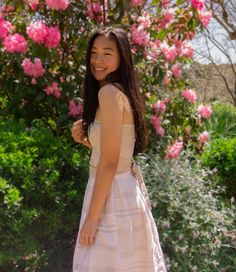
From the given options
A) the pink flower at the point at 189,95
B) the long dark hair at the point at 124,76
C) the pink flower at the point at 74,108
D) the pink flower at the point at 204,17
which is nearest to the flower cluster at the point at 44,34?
the pink flower at the point at 74,108

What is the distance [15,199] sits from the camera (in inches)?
104

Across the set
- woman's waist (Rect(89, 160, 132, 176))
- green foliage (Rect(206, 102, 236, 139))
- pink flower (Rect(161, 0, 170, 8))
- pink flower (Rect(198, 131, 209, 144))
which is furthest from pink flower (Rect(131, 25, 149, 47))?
green foliage (Rect(206, 102, 236, 139))

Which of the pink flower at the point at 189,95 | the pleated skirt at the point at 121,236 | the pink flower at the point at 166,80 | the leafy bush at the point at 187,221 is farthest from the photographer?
the pink flower at the point at 189,95

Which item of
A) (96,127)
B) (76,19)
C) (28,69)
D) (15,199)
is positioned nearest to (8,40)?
(28,69)

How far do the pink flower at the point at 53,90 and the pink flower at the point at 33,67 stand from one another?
14cm

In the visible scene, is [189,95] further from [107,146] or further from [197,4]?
[107,146]

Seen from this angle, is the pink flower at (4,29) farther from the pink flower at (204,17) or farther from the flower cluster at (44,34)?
the pink flower at (204,17)

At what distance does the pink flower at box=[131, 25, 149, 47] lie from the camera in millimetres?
3658

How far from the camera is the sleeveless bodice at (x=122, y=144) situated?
2.17 meters

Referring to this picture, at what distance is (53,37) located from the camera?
11.5 feet

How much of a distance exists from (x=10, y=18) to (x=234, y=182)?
249cm

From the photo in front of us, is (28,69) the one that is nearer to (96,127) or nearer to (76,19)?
(76,19)

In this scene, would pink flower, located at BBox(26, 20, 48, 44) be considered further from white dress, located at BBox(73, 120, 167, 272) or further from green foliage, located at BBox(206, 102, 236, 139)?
green foliage, located at BBox(206, 102, 236, 139)

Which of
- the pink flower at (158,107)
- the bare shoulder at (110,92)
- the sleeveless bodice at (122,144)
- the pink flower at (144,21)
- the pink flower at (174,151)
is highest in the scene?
the pink flower at (144,21)
